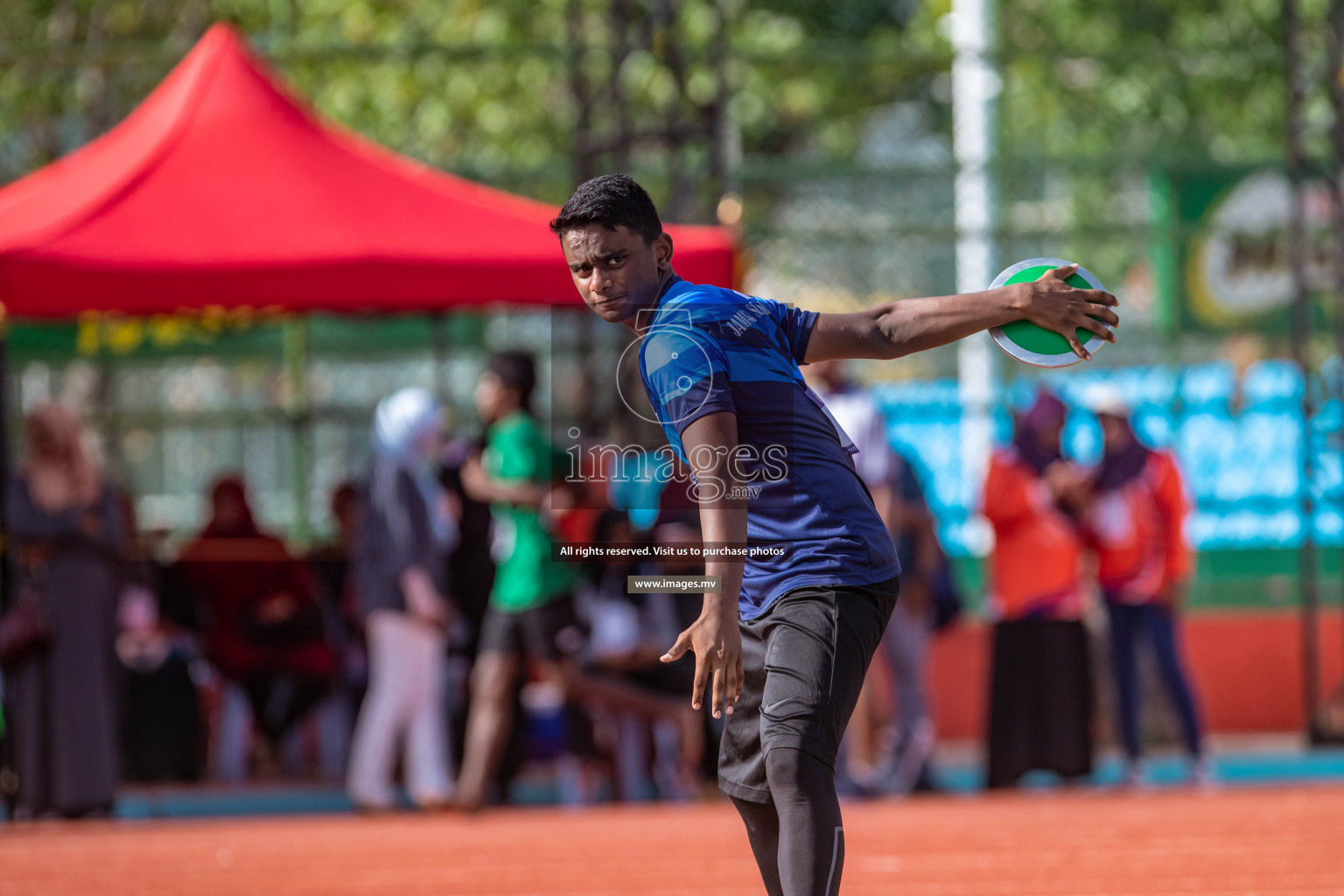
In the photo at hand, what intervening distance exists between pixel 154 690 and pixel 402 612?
6.02 feet

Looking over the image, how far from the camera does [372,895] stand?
5.85m

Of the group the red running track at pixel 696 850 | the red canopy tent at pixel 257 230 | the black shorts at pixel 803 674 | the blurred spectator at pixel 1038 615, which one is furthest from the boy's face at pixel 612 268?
the blurred spectator at pixel 1038 615

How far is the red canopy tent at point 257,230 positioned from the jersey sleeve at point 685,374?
4.46m

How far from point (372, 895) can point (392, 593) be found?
2387mm

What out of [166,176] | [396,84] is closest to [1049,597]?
[166,176]

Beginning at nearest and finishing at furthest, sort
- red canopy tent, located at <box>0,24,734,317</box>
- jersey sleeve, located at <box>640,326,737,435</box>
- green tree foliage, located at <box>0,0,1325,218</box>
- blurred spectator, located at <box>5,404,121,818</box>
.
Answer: jersey sleeve, located at <box>640,326,737,435</box>
red canopy tent, located at <box>0,24,734,317</box>
blurred spectator, located at <box>5,404,121,818</box>
green tree foliage, located at <box>0,0,1325,218</box>

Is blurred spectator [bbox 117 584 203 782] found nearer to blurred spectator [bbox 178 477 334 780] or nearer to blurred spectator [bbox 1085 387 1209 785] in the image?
blurred spectator [bbox 178 477 334 780]

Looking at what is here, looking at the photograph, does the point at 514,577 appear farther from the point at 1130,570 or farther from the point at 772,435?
the point at 772,435

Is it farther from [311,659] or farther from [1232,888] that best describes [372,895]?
[311,659]

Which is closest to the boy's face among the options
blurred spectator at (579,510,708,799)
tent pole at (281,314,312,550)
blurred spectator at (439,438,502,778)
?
blurred spectator at (579,510,708,799)

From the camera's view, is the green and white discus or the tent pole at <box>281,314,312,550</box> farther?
the tent pole at <box>281,314,312,550</box>

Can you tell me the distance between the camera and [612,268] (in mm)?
3285

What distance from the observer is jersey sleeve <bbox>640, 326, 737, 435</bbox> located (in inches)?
125

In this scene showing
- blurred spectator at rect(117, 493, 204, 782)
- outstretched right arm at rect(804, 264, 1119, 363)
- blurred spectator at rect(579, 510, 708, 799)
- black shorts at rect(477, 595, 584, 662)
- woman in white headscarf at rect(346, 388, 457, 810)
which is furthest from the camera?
blurred spectator at rect(117, 493, 204, 782)
